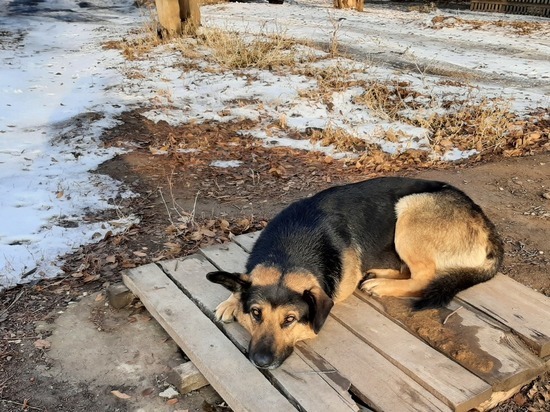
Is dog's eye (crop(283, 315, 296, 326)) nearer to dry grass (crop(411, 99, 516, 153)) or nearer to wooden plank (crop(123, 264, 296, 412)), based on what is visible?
wooden plank (crop(123, 264, 296, 412))

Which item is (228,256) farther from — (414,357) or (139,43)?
(139,43)

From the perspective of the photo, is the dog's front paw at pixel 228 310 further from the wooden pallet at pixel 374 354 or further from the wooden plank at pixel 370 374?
the wooden plank at pixel 370 374

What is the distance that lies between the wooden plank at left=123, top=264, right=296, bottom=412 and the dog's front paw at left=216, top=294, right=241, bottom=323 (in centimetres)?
8

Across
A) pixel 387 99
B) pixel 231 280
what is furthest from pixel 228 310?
pixel 387 99

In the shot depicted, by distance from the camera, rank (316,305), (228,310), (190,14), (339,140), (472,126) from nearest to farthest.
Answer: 1. (316,305)
2. (228,310)
3. (339,140)
4. (472,126)
5. (190,14)

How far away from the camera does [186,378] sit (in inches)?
127

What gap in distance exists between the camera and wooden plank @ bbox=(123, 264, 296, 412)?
9.49ft

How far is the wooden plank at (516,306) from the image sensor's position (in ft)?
11.0

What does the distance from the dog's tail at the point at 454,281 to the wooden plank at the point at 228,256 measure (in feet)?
4.52

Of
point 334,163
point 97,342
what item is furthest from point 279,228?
point 334,163

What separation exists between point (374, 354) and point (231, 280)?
0.96 m

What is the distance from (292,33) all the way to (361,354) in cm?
1224

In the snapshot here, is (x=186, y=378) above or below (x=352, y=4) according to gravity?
below

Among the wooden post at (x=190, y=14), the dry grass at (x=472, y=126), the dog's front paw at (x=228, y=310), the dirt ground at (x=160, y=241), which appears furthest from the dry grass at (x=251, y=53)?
the dog's front paw at (x=228, y=310)
